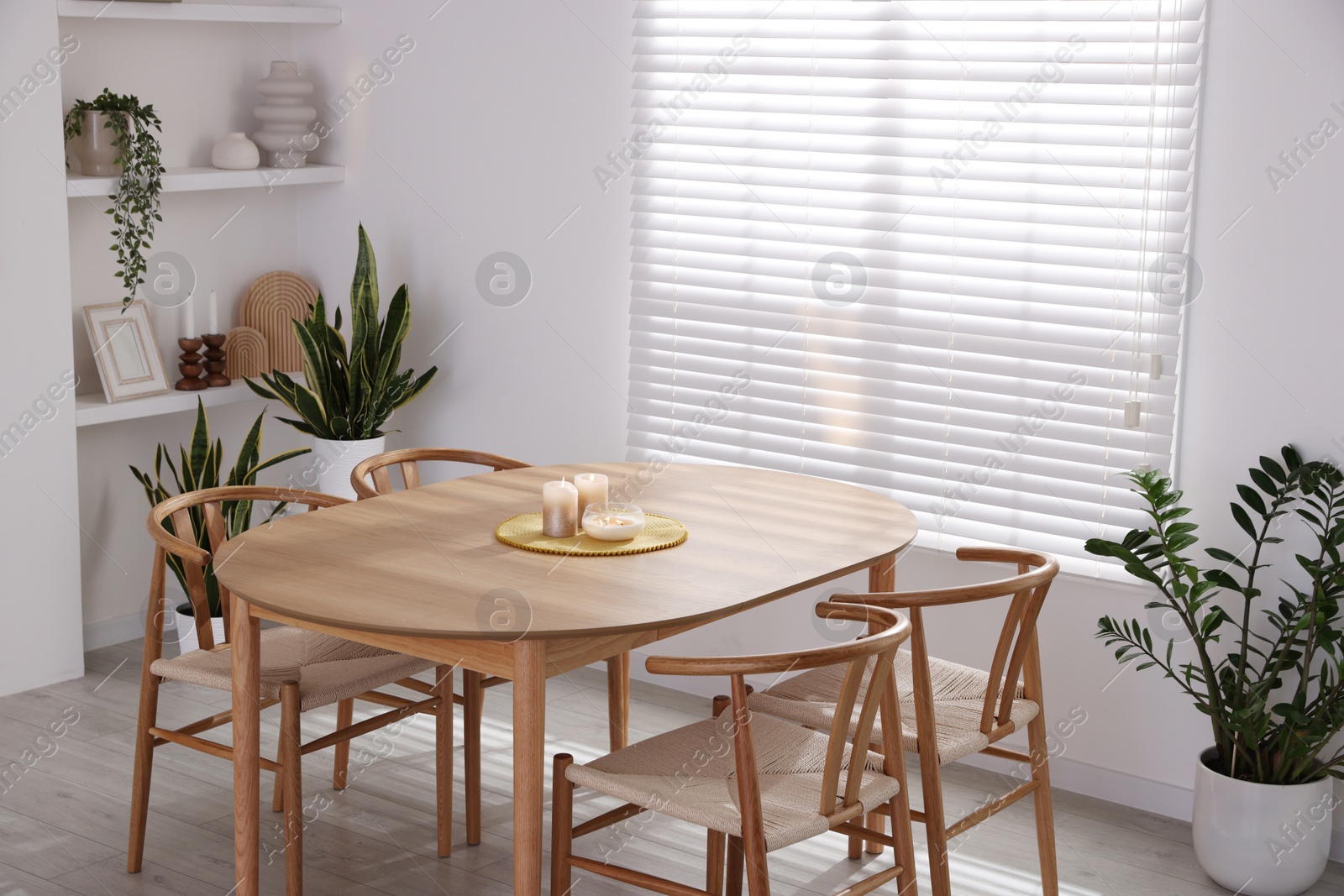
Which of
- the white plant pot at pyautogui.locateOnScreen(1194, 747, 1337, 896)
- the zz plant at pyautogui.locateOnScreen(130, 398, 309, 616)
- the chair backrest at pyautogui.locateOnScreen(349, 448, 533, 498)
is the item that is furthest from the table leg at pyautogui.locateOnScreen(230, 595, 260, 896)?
the white plant pot at pyautogui.locateOnScreen(1194, 747, 1337, 896)

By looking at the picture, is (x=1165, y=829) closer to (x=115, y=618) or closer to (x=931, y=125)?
(x=931, y=125)

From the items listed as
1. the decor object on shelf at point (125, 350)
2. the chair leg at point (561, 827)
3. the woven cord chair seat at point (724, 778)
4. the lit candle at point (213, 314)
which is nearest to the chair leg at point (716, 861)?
the woven cord chair seat at point (724, 778)

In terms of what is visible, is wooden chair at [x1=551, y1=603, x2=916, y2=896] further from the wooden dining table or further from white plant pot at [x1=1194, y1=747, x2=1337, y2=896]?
white plant pot at [x1=1194, y1=747, x2=1337, y2=896]

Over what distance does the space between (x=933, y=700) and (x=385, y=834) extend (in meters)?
1.42

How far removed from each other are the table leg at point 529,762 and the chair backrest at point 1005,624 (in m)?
0.64

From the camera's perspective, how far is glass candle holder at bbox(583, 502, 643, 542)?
297 centimetres

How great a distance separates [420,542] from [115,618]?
2.37m

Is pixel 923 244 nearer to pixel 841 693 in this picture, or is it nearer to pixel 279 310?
pixel 841 693

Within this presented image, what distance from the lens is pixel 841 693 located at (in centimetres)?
243

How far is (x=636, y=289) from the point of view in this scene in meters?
4.45

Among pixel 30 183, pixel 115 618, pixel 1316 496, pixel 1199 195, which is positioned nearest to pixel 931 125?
pixel 1199 195

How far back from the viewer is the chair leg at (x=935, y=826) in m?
2.78

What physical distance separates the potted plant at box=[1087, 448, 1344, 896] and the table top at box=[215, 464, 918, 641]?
686 millimetres
